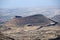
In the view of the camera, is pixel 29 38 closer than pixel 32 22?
Yes

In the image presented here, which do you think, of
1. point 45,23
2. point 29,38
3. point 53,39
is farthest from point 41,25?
point 53,39

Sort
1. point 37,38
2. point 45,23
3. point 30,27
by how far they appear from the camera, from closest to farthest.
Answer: point 37,38, point 30,27, point 45,23

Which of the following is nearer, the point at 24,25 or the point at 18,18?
the point at 24,25

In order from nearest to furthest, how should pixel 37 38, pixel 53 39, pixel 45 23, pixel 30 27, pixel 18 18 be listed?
pixel 53 39 < pixel 37 38 < pixel 30 27 < pixel 45 23 < pixel 18 18

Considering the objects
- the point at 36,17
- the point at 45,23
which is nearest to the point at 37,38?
the point at 45,23

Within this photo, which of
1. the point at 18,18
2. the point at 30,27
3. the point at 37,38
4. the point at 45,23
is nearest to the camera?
the point at 37,38

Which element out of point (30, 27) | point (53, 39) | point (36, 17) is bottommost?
point (53, 39)

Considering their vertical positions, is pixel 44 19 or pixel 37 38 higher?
pixel 44 19

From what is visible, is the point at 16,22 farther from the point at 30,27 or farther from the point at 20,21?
the point at 30,27

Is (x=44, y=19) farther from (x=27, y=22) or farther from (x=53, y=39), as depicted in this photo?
(x=53, y=39)
